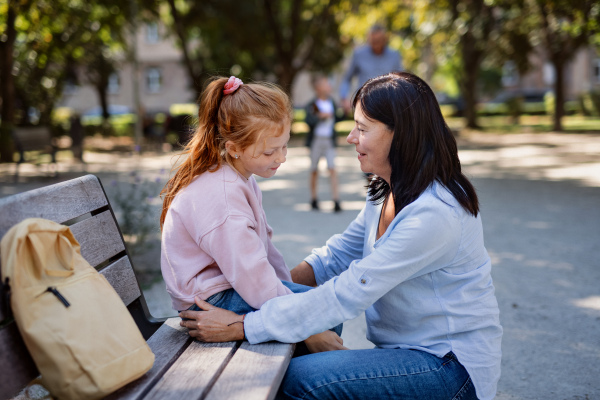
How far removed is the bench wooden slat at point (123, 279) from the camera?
228 cm

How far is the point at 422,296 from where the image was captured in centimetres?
204

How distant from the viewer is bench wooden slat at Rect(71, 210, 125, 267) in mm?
2137

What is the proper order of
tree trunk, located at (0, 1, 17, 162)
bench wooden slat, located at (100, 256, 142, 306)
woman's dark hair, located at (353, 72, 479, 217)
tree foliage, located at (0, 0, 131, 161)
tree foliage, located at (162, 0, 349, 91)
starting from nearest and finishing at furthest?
woman's dark hair, located at (353, 72, 479, 217)
bench wooden slat, located at (100, 256, 142, 306)
tree trunk, located at (0, 1, 17, 162)
tree foliage, located at (0, 0, 131, 161)
tree foliage, located at (162, 0, 349, 91)

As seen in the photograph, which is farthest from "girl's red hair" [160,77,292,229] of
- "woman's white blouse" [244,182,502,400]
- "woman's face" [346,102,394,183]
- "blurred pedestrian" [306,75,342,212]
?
"blurred pedestrian" [306,75,342,212]

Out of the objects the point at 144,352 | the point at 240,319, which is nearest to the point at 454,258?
the point at 240,319

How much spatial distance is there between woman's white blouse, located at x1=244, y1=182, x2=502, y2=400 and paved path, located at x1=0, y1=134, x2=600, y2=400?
118cm

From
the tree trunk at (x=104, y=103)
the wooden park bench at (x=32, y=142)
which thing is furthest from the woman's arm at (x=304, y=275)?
the tree trunk at (x=104, y=103)

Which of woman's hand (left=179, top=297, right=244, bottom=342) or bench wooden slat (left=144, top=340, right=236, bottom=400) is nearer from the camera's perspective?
bench wooden slat (left=144, top=340, right=236, bottom=400)

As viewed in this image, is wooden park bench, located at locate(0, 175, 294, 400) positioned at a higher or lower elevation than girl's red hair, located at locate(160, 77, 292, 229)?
lower

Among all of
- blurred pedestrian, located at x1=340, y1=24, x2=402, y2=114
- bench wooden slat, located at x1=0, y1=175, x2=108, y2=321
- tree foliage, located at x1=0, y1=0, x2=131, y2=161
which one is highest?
tree foliage, located at x1=0, y1=0, x2=131, y2=161

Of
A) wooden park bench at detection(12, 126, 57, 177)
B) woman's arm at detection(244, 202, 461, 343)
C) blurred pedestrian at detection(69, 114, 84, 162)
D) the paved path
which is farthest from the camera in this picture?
blurred pedestrian at detection(69, 114, 84, 162)

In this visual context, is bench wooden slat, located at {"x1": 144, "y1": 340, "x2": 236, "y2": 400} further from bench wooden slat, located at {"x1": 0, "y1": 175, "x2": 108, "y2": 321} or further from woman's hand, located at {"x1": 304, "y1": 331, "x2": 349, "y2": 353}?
bench wooden slat, located at {"x1": 0, "y1": 175, "x2": 108, "y2": 321}

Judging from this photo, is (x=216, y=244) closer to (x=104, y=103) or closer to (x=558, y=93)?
(x=558, y=93)

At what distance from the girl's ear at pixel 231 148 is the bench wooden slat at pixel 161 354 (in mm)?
658
